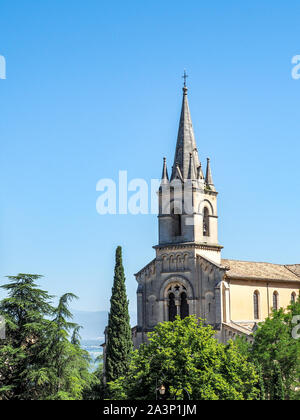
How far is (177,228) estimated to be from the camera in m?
65.8

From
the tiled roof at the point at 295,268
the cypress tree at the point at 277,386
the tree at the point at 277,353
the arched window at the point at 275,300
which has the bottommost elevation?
the cypress tree at the point at 277,386

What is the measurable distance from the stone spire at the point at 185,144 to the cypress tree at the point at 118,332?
32.9ft

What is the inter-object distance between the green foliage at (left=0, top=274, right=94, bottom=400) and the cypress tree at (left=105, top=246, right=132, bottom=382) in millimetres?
6877

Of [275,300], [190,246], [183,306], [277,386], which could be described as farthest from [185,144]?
Answer: [277,386]

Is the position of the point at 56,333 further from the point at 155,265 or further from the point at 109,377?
the point at 155,265

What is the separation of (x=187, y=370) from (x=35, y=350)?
444 inches

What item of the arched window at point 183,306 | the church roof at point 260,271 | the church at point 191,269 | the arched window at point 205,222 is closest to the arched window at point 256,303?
the church at point 191,269

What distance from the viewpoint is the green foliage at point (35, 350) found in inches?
1881

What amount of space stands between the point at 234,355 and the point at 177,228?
19.9 m

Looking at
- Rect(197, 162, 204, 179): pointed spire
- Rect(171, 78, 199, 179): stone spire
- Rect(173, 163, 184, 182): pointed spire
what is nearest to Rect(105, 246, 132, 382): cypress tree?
Rect(173, 163, 184, 182): pointed spire

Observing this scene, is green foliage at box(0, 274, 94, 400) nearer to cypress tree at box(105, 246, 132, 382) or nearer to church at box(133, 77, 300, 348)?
cypress tree at box(105, 246, 132, 382)

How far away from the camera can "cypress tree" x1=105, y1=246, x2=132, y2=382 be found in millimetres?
58000

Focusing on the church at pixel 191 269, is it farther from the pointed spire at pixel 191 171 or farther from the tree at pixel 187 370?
the tree at pixel 187 370

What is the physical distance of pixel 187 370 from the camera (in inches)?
1777
